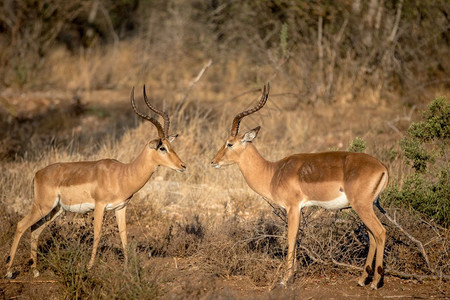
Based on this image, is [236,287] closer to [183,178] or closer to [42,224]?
[42,224]

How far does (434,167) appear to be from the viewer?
7.64 m

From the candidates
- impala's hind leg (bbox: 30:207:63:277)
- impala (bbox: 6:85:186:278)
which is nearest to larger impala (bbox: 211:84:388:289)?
impala (bbox: 6:85:186:278)

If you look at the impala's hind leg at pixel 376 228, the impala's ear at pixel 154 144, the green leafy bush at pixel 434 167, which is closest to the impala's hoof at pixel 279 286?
the impala's hind leg at pixel 376 228

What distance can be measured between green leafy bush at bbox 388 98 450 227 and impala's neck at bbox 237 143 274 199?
182cm

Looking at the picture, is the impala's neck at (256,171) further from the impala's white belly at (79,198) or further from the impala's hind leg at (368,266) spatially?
the impala's white belly at (79,198)

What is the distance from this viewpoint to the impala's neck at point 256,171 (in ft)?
23.1

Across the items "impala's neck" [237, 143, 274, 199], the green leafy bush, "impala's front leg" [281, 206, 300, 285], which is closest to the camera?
"impala's front leg" [281, 206, 300, 285]

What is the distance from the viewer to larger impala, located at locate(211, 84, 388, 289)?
6.08 meters

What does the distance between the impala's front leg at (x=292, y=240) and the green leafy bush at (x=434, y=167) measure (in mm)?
1877

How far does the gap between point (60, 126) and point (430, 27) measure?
346 inches

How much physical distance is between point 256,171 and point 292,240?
1.01m

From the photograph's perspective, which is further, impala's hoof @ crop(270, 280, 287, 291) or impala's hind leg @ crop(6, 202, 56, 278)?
impala's hind leg @ crop(6, 202, 56, 278)

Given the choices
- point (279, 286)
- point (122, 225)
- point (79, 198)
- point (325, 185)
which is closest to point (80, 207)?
point (79, 198)

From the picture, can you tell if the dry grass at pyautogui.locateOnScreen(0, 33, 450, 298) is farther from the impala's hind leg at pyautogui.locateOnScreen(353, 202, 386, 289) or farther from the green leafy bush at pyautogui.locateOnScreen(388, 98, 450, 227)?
the impala's hind leg at pyautogui.locateOnScreen(353, 202, 386, 289)
